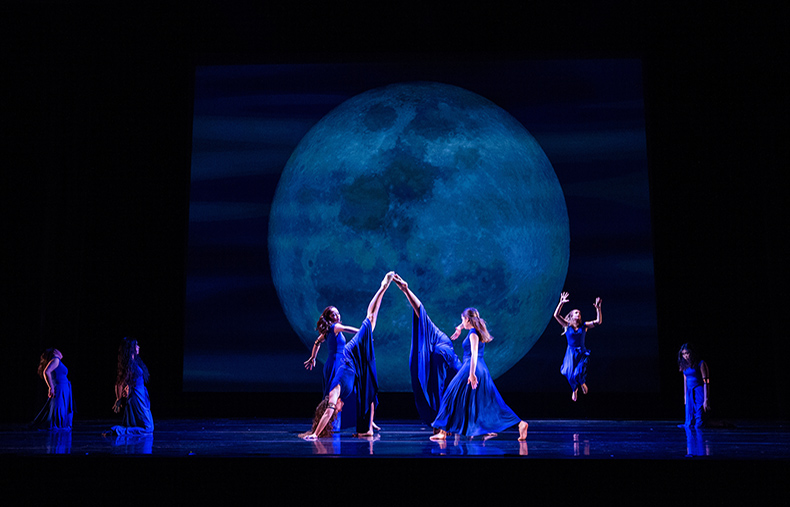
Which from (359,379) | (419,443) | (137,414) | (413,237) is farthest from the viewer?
(413,237)

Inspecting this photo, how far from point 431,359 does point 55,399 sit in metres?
4.88

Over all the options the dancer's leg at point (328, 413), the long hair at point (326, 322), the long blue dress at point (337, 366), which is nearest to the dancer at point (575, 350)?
the long blue dress at point (337, 366)

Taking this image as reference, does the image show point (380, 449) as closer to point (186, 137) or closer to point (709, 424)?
point (709, 424)

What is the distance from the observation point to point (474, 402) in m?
6.09

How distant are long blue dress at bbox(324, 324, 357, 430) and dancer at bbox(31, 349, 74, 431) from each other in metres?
3.55

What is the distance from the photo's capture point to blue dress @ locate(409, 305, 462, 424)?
679cm

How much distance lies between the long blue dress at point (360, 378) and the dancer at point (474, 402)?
94cm

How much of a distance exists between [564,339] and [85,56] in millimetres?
8438

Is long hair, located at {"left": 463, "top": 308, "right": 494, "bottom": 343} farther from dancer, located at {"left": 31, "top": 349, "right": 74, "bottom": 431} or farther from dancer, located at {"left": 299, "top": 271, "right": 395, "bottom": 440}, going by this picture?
dancer, located at {"left": 31, "top": 349, "right": 74, "bottom": 431}

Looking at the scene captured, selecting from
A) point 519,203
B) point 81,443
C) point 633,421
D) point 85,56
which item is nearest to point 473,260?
point 519,203

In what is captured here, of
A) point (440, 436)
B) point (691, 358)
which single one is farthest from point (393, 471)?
point (691, 358)

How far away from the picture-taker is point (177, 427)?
7949 millimetres

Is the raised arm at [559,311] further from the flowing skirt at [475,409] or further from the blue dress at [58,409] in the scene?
the blue dress at [58,409]

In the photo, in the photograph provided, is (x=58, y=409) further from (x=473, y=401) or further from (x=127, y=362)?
(x=473, y=401)
